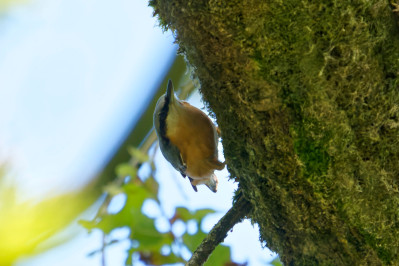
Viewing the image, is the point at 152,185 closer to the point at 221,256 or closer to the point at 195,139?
the point at 195,139

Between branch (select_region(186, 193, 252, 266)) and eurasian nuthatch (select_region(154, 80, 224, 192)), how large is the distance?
86 cm

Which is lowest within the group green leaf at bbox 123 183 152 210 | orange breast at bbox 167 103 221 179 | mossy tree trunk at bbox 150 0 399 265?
orange breast at bbox 167 103 221 179

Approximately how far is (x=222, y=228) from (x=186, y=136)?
0.98 m

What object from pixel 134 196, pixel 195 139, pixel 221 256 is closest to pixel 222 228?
pixel 221 256

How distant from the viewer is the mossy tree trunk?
1.43 metres

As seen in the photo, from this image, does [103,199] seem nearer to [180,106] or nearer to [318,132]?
[180,106]

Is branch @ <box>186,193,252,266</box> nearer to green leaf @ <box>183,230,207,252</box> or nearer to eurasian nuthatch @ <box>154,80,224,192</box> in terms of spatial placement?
green leaf @ <box>183,230,207,252</box>

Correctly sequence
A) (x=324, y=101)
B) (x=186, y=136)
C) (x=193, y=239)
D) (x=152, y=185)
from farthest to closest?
(x=186, y=136) < (x=152, y=185) < (x=193, y=239) < (x=324, y=101)

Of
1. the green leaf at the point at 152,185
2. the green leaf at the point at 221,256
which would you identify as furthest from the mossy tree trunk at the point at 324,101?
the green leaf at the point at 152,185

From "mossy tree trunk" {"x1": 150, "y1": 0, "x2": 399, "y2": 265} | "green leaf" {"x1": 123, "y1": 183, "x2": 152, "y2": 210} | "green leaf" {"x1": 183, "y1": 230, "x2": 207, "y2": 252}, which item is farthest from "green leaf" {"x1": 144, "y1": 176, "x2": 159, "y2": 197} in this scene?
"mossy tree trunk" {"x1": 150, "y1": 0, "x2": 399, "y2": 265}

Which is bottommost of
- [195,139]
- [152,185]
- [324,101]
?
[195,139]

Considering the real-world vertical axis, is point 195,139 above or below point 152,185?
below

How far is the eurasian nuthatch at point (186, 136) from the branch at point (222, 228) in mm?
862

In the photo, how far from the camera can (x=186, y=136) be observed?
8.87 ft
